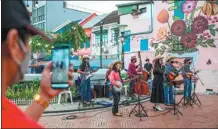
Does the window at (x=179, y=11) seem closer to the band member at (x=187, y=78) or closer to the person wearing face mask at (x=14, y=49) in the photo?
the band member at (x=187, y=78)

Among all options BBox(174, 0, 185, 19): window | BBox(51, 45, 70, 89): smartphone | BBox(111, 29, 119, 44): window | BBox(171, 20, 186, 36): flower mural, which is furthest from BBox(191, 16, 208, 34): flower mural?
BBox(51, 45, 70, 89): smartphone

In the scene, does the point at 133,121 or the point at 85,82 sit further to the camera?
the point at 85,82

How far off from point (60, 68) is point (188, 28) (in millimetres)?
15317

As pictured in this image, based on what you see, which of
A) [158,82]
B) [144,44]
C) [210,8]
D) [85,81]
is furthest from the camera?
[144,44]

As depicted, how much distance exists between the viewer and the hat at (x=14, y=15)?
3.31 feet

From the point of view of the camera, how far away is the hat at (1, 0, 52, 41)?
1009 mm

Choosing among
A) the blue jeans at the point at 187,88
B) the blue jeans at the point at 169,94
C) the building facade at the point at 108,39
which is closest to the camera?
the blue jeans at the point at 169,94

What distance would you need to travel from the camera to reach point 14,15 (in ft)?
3.32

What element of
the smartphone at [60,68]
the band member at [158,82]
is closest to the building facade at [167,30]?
the band member at [158,82]

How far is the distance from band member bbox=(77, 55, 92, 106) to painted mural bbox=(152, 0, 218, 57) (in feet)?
26.1

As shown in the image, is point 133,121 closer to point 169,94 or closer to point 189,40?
point 169,94

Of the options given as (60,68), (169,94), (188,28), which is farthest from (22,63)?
(188,28)

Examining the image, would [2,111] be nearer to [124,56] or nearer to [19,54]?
[19,54]

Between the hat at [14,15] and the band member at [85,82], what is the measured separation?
7.95 m
